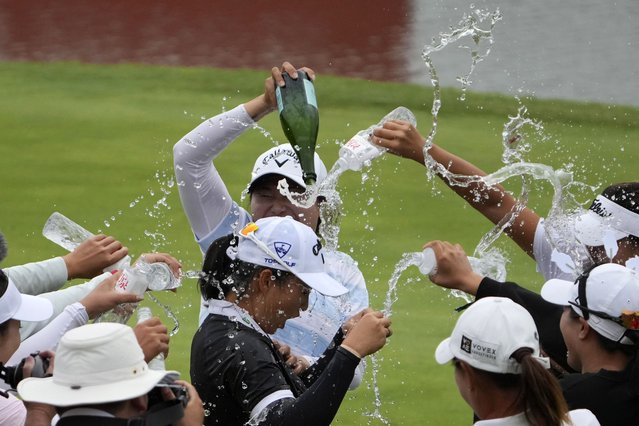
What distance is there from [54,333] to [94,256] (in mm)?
457

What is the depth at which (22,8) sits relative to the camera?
1528cm

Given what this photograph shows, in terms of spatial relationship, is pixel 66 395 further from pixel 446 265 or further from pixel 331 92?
pixel 331 92

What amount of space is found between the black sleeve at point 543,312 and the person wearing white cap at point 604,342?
0.21m

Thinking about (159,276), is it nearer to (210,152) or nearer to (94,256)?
(94,256)

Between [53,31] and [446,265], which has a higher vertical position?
[446,265]

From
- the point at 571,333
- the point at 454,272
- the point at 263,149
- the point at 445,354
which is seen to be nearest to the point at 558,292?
the point at 571,333

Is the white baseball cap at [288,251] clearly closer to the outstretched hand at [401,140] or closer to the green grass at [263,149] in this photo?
the outstretched hand at [401,140]

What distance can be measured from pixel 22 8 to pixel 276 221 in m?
12.6

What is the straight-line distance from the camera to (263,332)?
3496 mm

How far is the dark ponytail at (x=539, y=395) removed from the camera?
9.50ft

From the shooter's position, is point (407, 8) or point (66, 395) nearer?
point (66, 395)

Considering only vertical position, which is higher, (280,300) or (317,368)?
(280,300)

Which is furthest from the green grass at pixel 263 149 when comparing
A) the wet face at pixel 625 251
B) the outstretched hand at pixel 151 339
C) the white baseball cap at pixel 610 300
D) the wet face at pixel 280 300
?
the outstretched hand at pixel 151 339

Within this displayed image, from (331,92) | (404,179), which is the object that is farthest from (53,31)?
(404,179)
